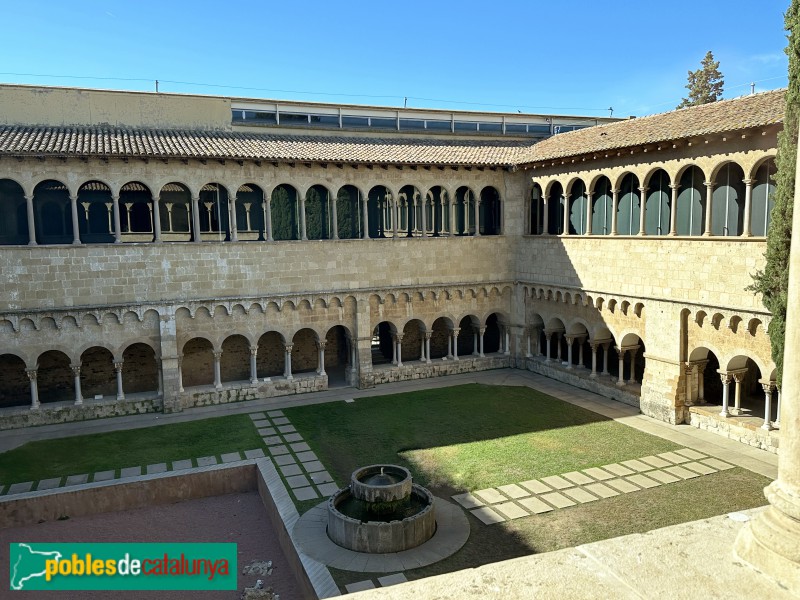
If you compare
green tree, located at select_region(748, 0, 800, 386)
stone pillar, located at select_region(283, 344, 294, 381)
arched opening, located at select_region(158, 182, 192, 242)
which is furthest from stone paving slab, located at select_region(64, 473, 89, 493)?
green tree, located at select_region(748, 0, 800, 386)

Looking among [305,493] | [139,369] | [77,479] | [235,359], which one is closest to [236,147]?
[235,359]

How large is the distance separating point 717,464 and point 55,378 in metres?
20.2

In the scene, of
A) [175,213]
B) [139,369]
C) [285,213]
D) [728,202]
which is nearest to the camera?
[728,202]

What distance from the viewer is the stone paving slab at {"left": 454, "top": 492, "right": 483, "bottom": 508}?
1352 centimetres

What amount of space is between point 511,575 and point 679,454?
12.1 metres

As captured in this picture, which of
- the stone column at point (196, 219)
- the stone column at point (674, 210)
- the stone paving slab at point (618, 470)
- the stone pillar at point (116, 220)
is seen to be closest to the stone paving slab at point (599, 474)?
the stone paving slab at point (618, 470)

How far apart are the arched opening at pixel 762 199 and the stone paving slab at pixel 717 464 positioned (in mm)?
5771

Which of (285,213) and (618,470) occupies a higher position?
(285,213)

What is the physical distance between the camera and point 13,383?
838 inches

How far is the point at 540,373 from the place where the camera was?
25.3 metres

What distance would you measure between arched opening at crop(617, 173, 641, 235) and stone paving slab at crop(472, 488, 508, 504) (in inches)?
404

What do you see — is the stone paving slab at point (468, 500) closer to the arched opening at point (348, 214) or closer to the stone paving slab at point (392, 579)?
the stone paving slab at point (392, 579)

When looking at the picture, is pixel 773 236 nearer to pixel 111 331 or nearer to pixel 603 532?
pixel 603 532

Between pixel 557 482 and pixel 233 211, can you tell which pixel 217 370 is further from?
pixel 557 482
